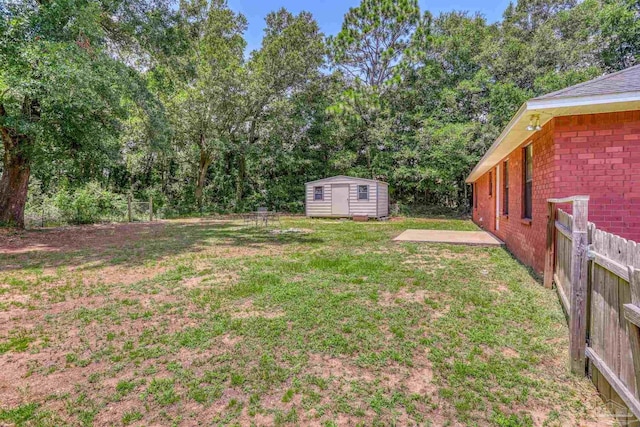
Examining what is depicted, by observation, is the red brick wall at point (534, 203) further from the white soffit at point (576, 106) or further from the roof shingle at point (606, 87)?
the roof shingle at point (606, 87)

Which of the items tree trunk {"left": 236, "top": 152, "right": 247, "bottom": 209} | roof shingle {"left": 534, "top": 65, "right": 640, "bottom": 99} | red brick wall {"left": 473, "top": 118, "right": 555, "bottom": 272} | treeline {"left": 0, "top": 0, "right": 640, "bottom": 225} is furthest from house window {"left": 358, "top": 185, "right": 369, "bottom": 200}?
roof shingle {"left": 534, "top": 65, "right": 640, "bottom": 99}

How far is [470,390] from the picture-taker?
2074mm

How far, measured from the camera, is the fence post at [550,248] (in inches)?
159

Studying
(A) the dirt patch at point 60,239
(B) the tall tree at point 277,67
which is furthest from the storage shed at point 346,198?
(A) the dirt patch at point 60,239

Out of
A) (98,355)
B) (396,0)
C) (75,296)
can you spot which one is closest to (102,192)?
(75,296)

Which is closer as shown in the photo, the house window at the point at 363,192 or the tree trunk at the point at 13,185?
the tree trunk at the point at 13,185

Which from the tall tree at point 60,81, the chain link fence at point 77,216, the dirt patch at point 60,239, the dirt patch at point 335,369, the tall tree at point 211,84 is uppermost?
the tall tree at point 211,84

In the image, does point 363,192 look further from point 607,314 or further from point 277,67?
point 607,314

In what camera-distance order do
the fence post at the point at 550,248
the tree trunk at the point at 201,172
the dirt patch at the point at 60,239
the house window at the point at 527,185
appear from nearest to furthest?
the fence post at the point at 550,248 < the house window at the point at 527,185 < the dirt patch at the point at 60,239 < the tree trunk at the point at 201,172

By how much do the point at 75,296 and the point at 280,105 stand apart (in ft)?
54.5

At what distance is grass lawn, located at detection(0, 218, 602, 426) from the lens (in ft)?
6.31

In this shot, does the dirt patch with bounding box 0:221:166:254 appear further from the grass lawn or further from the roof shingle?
the roof shingle

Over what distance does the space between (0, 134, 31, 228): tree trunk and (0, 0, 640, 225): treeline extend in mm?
907

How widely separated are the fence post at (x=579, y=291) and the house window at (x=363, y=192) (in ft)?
44.3
